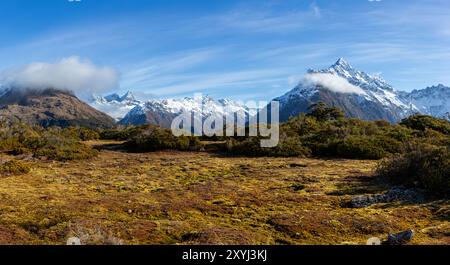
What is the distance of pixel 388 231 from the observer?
542 inches

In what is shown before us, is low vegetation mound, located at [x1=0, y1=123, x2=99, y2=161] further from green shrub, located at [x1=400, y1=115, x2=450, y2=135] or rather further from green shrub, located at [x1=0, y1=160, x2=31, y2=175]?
green shrub, located at [x1=400, y1=115, x2=450, y2=135]

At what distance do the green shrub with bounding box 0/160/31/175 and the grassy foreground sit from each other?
1.36ft

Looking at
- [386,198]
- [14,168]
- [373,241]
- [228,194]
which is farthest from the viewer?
[14,168]

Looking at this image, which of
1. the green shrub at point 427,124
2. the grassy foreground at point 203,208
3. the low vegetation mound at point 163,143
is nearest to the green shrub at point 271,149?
the low vegetation mound at point 163,143

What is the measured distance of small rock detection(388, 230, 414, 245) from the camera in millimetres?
12320

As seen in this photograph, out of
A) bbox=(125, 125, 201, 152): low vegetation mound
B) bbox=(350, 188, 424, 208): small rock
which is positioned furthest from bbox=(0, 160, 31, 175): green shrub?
bbox=(350, 188, 424, 208): small rock

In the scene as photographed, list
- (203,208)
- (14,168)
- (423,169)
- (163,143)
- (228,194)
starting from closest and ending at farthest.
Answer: (203,208), (228,194), (423,169), (14,168), (163,143)

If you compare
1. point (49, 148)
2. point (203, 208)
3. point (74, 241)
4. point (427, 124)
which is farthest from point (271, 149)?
point (74, 241)

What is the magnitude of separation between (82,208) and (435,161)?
13603mm

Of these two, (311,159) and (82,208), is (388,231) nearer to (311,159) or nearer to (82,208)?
(82,208)

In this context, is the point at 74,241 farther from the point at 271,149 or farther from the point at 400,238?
the point at 271,149

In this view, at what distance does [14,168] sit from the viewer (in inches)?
889

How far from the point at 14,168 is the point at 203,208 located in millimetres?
11302

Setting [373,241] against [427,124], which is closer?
[373,241]
